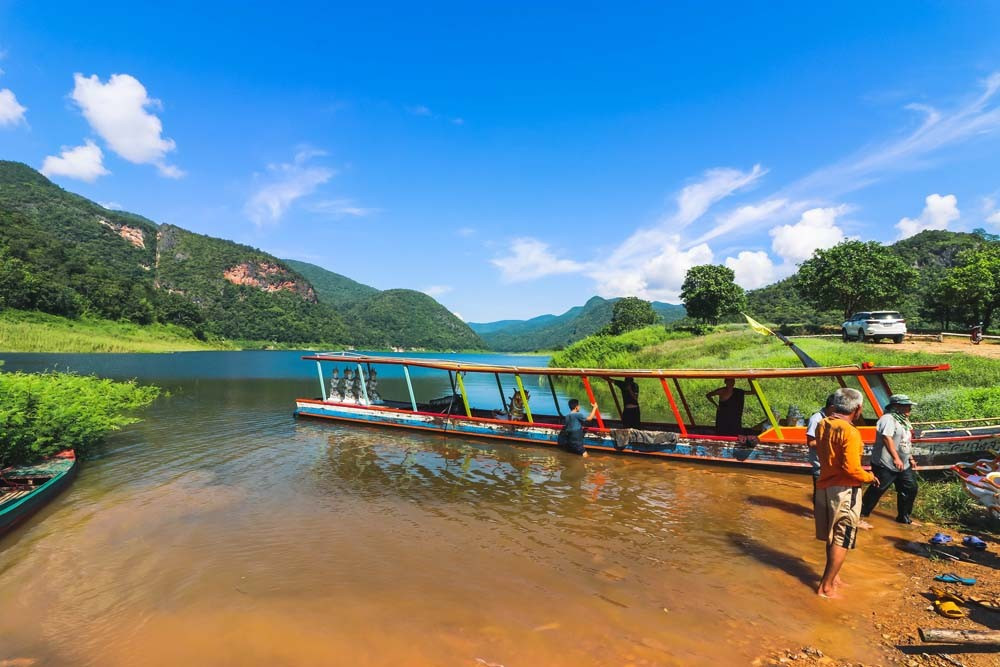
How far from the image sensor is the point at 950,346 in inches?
1025

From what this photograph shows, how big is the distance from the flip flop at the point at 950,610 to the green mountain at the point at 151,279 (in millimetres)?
103110

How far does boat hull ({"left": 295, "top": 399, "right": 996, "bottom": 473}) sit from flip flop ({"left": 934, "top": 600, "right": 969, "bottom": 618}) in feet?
18.7

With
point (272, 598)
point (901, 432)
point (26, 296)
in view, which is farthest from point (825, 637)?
point (26, 296)

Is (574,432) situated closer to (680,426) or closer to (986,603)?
(680,426)

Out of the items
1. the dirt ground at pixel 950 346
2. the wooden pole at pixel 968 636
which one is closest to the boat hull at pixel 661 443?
the wooden pole at pixel 968 636

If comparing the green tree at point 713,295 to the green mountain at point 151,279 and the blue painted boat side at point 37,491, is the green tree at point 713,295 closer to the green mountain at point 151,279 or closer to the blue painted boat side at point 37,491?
the blue painted boat side at point 37,491

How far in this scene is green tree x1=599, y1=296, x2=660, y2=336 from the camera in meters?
84.4

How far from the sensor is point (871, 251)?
4375 cm

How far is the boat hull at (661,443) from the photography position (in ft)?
30.7

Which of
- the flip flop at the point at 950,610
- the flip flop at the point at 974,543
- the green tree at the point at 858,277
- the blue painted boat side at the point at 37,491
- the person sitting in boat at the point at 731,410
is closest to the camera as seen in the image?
the flip flop at the point at 950,610

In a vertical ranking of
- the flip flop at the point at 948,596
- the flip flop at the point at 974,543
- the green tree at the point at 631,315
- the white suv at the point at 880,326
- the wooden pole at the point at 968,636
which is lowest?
the flip flop at the point at 974,543

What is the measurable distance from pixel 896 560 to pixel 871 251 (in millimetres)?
48941

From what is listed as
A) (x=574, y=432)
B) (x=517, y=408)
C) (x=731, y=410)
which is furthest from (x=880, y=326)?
(x=574, y=432)

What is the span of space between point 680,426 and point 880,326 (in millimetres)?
23026
